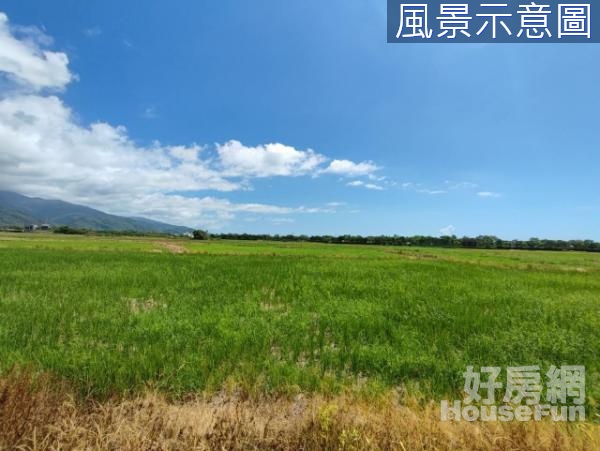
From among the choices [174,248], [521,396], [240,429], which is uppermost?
[240,429]

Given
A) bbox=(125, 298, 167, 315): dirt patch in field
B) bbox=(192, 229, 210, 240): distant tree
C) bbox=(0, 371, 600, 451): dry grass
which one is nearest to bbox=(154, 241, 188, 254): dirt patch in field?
bbox=(125, 298, 167, 315): dirt patch in field

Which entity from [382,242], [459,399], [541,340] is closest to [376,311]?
[541,340]

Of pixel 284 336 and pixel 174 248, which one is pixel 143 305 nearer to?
pixel 284 336

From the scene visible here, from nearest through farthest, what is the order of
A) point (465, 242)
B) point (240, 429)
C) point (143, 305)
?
point (240, 429)
point (143, 305)
point (465, 242)

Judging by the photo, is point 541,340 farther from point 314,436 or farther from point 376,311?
point 314,436

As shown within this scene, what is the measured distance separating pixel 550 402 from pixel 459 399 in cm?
121

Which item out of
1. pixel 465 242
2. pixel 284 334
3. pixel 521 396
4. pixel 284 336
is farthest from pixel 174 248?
pixel 465 242

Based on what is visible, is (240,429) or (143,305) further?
(143,305)

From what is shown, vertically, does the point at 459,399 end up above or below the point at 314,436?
below

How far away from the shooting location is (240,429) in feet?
10.6

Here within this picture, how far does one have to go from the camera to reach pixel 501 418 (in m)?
3.87

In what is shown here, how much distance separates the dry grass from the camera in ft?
9.70

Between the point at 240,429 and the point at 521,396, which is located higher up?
the point at 240,429

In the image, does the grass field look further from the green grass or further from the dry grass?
the dry grass
